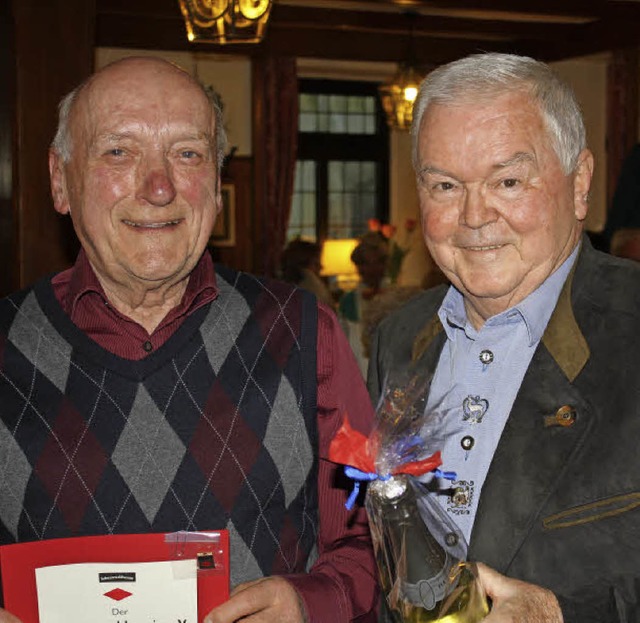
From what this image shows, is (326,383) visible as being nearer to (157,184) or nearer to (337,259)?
(157,184)

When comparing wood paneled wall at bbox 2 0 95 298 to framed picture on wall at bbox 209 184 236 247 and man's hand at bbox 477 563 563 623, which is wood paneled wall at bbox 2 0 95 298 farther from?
framed picture on wall at bbox 209 184 236 247

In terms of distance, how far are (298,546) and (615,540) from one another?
0.69 metres

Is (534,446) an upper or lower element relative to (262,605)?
upper

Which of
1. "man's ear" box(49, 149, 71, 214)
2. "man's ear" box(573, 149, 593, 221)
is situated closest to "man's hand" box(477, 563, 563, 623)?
"man's ear" box(573, 149, 593, 221)

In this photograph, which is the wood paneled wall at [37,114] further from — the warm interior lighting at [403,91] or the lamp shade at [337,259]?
the lamp shade at [337,259]

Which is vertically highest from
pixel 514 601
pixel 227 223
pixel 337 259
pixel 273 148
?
pixel 514 601

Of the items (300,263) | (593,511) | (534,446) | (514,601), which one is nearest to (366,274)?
(300,263)

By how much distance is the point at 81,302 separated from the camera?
83.7 inches

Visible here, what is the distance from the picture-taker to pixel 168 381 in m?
2.04

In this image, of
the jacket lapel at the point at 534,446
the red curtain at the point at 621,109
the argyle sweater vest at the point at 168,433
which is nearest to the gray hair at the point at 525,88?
the jacket lapel at the point at 534,446

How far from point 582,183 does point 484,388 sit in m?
0.50

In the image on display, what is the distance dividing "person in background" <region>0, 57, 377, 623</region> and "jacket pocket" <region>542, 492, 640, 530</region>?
0.49 metres

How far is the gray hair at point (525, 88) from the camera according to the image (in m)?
2.00

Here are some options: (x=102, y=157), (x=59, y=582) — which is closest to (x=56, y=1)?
(x=102, y=157)
